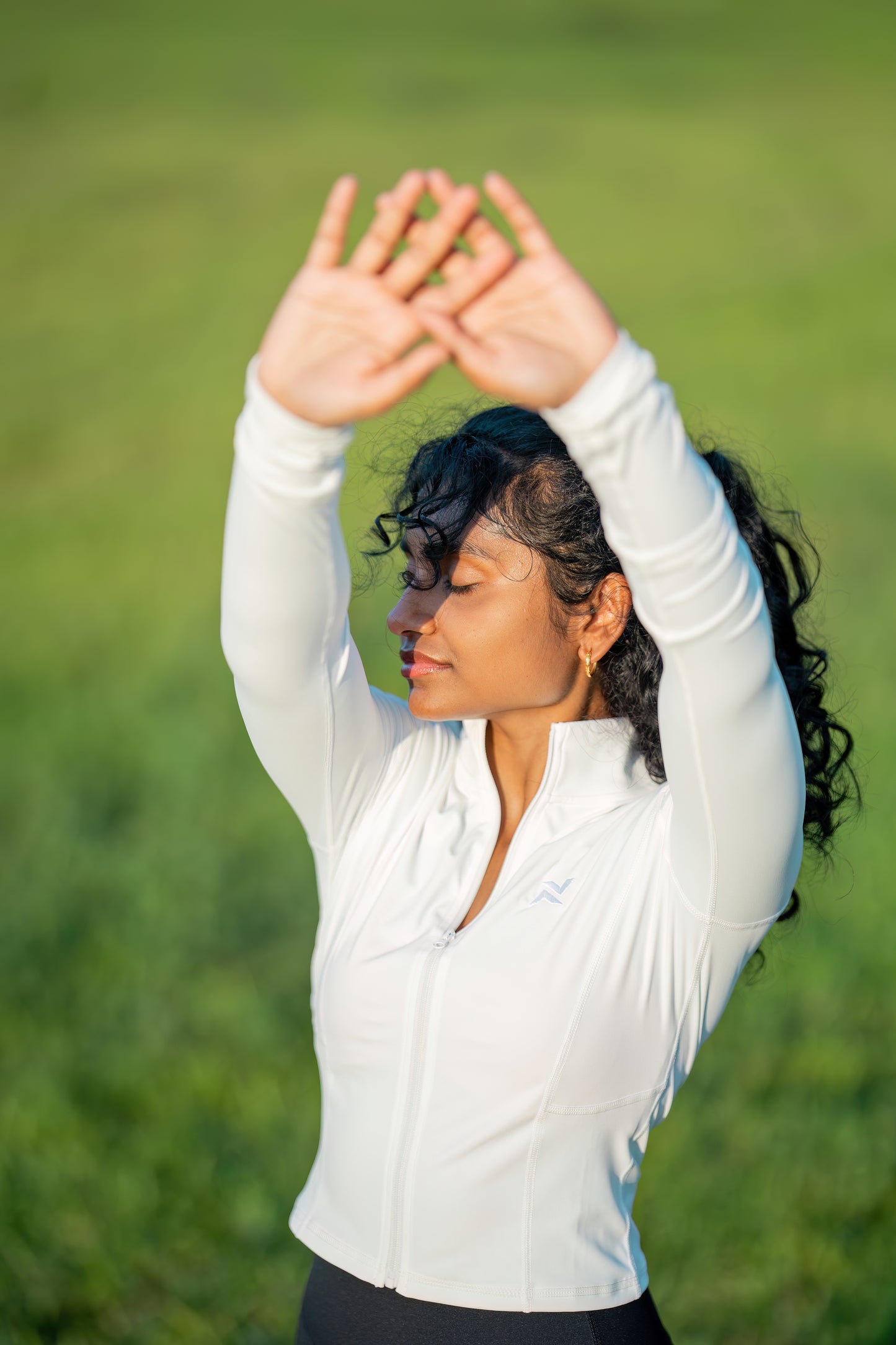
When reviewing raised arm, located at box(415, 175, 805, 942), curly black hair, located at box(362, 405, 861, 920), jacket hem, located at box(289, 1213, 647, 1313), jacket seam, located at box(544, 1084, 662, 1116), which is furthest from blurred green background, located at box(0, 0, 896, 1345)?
jacket hem, located at box(289, 1213, 647, 1313)

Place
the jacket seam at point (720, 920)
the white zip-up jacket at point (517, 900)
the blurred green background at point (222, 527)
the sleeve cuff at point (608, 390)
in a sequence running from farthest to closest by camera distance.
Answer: the blurred green background at point (222, 527)
the jacket seam at point (720, 920)
the white zip-up jacket at point (517, 900)
the sleeve cuff at point (608, 390)

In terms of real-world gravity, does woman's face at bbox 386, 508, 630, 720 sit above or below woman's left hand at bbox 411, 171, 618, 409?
below

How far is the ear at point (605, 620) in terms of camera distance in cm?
185

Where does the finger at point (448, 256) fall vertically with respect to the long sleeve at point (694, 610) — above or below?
above

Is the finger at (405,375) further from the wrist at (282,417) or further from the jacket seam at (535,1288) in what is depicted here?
the jacket seam at (535,1288)

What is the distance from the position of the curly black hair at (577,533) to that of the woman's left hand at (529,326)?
1.63 ft

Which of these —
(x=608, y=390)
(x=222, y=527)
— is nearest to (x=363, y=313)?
(x=608, y=390)

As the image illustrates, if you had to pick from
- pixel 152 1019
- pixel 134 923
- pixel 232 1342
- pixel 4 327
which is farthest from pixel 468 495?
pixel 4 327

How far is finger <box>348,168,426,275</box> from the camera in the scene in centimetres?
131

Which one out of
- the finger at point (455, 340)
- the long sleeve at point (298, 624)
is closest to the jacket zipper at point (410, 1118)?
the long sleeve at point (298, 624)

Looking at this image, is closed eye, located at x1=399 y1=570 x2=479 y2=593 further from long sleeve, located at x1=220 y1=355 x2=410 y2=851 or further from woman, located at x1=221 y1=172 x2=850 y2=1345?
long sleeve, located at x1=220 y1=355 x2=410 y2=851

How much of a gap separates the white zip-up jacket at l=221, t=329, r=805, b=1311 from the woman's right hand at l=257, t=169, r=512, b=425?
1.7 inches

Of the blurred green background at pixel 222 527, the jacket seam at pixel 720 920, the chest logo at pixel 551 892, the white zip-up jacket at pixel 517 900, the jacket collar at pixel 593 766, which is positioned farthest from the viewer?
the blurred green background at pixel 222 527

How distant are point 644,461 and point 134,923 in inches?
152
